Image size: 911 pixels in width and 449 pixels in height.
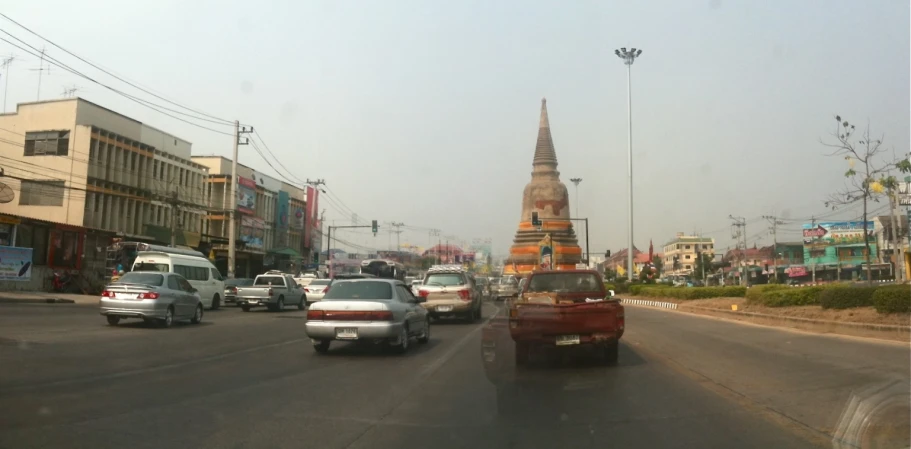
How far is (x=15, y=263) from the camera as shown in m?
31.7

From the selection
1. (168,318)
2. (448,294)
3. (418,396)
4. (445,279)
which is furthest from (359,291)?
(445,279)

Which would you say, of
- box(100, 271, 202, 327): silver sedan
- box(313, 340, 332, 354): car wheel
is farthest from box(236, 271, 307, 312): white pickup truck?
box(313, 340, 332, 354): car wheel

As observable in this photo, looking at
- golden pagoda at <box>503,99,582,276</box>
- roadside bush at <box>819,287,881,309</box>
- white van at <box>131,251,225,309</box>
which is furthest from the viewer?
golden pagoda at <box>503,99,582,276</box>

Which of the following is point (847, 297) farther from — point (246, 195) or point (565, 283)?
point (246, 195)

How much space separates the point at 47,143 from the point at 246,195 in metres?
20.0

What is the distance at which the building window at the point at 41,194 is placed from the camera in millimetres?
40688

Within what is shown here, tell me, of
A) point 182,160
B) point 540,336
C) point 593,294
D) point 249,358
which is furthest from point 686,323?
point 182,160

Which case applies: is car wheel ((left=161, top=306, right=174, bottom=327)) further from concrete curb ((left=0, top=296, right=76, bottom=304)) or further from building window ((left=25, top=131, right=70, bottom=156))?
building window ((left=25, top=131, right=70, bottom=156))

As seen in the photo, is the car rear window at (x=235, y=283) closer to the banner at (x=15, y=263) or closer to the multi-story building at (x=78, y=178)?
the multi-story building at (x=78, y=178)

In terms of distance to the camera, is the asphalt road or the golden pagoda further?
the golden pagoda

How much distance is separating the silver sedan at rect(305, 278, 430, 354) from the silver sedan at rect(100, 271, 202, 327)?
671 cm

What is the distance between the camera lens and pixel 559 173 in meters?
77.5

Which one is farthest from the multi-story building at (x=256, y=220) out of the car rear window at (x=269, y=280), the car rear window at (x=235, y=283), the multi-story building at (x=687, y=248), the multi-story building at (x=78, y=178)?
the multi-story building at (x=687, y=248)

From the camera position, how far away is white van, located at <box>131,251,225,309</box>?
89.3 ft
